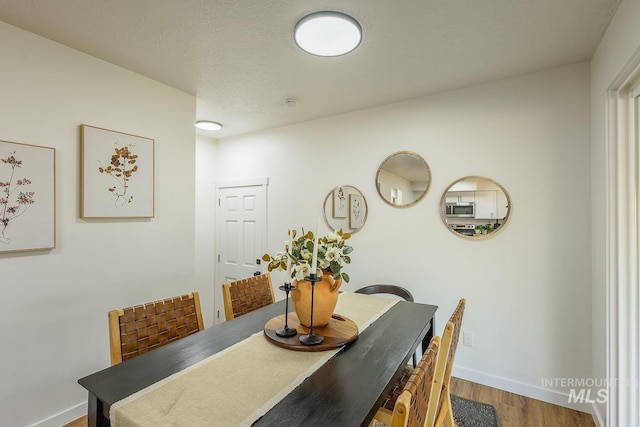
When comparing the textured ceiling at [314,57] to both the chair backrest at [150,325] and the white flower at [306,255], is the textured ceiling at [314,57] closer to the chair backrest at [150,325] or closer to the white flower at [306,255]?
the white flower at [306,255]

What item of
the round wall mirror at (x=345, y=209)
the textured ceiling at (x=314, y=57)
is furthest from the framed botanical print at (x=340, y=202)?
the textured ceiling at (x=314, y=57)

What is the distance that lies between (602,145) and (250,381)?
233 cm

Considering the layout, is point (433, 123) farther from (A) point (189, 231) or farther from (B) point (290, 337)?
(A) point (189, 231)

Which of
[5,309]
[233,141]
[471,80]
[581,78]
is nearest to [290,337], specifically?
[5,309]

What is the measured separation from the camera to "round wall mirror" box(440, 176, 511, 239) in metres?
2.40

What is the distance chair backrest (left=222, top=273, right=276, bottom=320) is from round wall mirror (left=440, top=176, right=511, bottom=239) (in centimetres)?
160

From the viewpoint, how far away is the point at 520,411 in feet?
7.02

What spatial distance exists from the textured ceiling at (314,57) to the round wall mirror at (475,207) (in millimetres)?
839

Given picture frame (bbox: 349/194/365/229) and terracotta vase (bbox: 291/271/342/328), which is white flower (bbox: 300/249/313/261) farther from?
picture frame (bbox: 349/194/365/229)

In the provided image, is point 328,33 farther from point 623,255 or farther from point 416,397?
point 623,255

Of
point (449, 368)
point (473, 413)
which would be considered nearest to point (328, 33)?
point (449, 368)

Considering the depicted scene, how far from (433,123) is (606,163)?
4.07 feet

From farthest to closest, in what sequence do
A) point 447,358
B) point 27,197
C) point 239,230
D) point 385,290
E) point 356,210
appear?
point 239,230
point 356,210
point 385,290
point 27,197
point 447,358

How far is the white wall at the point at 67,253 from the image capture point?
178 cm
